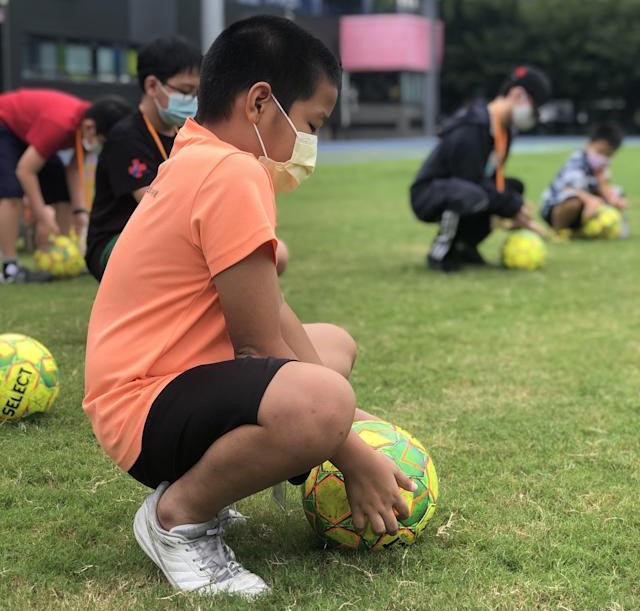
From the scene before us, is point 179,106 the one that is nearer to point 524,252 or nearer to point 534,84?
point 534,84

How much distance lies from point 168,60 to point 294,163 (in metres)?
2.44

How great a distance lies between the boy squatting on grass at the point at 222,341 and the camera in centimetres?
224

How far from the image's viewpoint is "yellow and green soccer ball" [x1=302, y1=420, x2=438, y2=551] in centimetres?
260

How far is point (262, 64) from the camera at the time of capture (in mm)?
2361

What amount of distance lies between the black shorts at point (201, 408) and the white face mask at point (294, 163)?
522 mm

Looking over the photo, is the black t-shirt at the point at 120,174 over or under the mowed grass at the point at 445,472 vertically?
over

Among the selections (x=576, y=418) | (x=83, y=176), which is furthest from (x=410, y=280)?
(x=576, y=418)

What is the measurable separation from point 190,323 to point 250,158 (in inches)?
17.2

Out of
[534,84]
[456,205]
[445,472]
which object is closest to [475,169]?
[456,205]

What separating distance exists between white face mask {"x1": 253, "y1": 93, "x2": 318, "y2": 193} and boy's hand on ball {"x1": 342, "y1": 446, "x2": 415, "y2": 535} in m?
0.75

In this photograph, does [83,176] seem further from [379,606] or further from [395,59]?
[395,59]

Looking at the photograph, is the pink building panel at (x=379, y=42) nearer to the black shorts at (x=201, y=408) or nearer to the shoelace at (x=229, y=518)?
the shoelace at (x=229, y=518)

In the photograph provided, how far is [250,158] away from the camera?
2314 mm

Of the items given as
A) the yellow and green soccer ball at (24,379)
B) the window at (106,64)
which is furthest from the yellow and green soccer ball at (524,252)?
the window at (106,64)
